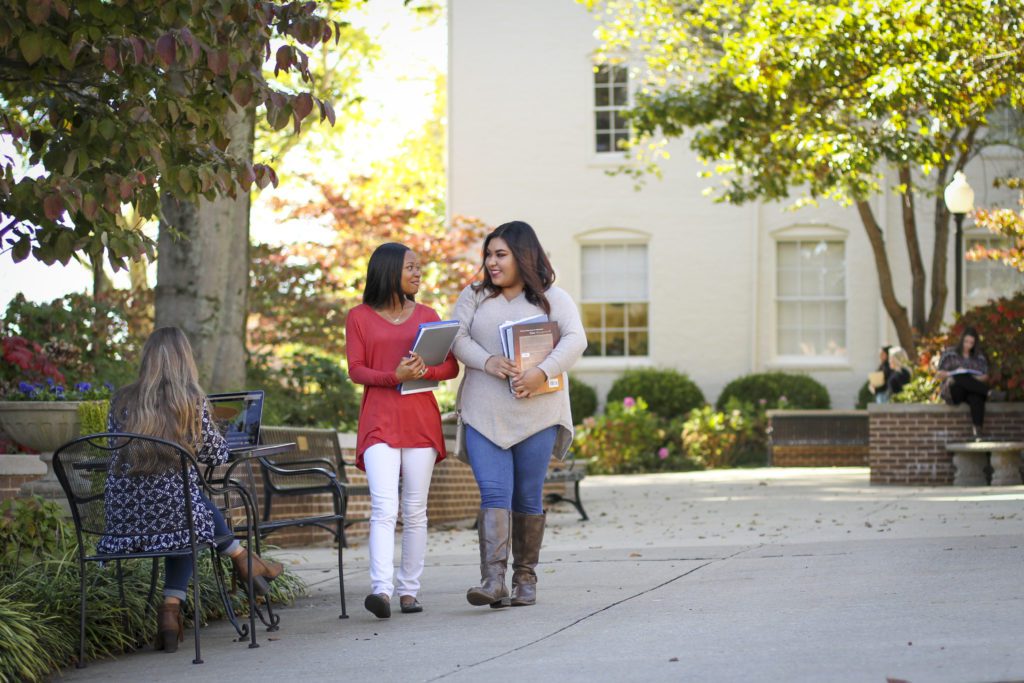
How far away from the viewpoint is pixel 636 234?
22734 mm

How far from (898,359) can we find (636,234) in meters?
5.57

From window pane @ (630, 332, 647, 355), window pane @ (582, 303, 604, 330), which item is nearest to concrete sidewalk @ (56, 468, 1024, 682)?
window pane @ (630, 332, 647, 355)

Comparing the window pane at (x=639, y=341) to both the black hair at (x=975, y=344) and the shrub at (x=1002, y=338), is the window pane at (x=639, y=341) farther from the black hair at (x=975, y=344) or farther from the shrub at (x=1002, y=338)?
the black hair at (x=975, y=344)

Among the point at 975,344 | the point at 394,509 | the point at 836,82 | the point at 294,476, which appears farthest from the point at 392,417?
the point at 975,344

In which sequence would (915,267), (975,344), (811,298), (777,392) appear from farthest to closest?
(811,298) < (777,392) < (915,267) < (975,344)

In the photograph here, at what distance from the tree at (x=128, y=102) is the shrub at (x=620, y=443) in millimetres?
13416

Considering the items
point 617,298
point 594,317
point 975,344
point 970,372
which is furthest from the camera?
point 594,317

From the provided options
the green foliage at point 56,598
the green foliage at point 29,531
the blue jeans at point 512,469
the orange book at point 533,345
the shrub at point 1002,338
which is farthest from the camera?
the shrub at point 1002,338

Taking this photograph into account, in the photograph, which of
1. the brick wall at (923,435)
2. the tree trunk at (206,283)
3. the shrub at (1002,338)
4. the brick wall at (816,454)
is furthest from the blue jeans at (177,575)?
the brick wall at (816,454)

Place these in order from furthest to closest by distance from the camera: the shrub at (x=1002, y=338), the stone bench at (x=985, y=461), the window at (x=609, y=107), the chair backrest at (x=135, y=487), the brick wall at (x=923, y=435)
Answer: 1. the window at (x=609, y=107)
2. the brick wall at (x=923, y=435)
3. the shrub at (x=1002, y=338)
4. the stone bench at (x=985, y=461)
5. the chair backrest at (x=135, y=487)

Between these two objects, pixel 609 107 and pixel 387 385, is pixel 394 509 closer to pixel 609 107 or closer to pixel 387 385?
pixel 387 385

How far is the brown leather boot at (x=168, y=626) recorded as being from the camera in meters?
6.23

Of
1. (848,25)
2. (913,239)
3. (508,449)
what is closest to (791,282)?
(913,239)

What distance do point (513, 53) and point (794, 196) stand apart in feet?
17.1
